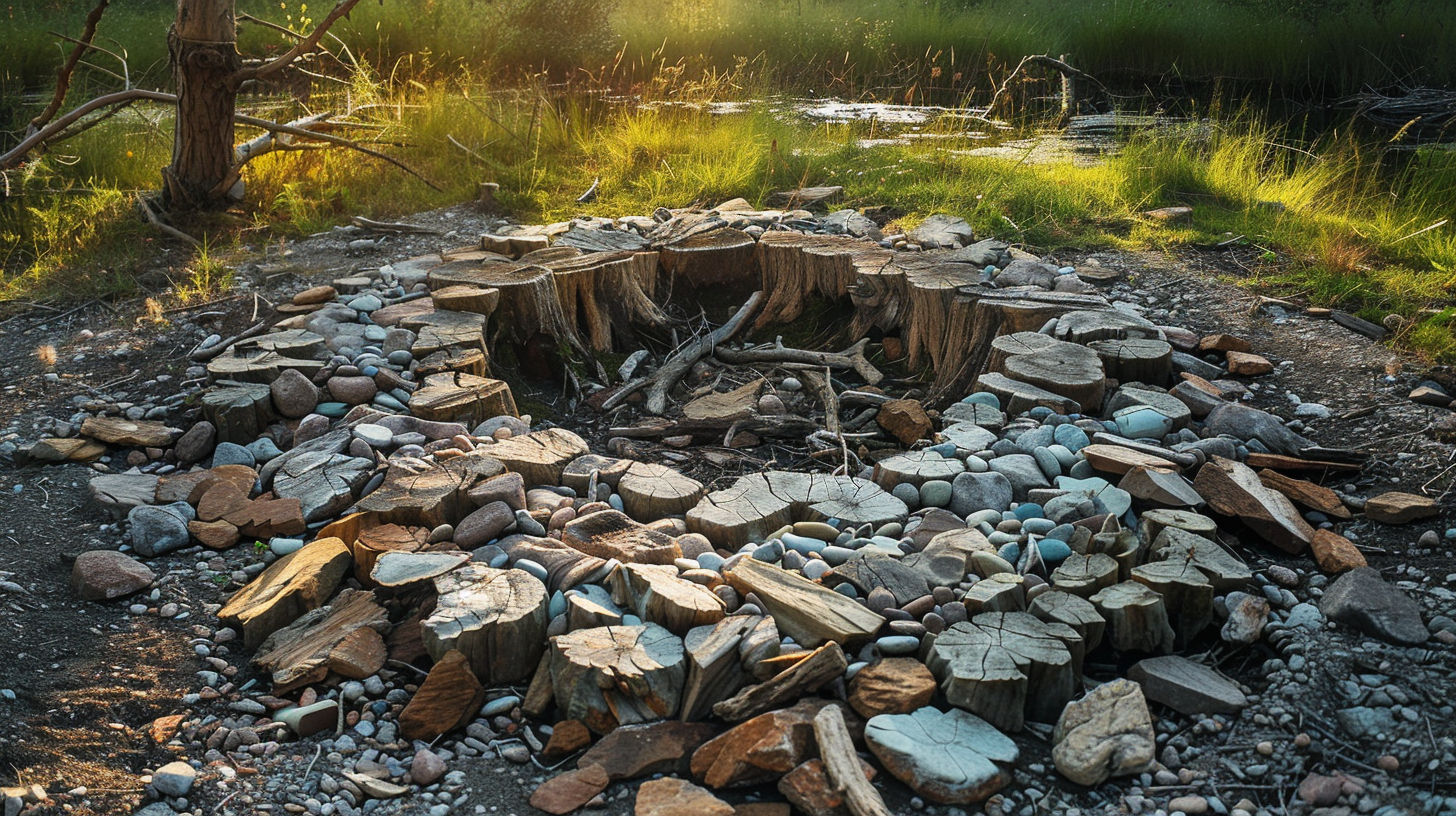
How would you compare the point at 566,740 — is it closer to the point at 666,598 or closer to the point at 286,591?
the point at 666,598

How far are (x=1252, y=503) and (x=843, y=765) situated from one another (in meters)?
1.69

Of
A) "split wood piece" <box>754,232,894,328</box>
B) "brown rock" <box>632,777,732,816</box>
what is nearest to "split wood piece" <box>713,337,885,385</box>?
"split wood piece" <box>754,232,894,328</box>

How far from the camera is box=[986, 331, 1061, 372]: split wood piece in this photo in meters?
4.01

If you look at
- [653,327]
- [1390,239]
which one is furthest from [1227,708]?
[1390,239]

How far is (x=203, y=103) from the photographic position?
576 cm

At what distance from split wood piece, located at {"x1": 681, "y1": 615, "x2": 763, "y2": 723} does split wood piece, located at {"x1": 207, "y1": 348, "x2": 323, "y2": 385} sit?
7.63 ft

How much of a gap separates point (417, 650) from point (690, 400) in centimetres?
198

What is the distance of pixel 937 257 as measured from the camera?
484 cm

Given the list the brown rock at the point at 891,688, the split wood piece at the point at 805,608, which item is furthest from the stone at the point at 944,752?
the split wood piece at the point at 805,608

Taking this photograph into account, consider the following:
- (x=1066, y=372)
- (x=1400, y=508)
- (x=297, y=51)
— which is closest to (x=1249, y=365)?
(x=1066, y=372)

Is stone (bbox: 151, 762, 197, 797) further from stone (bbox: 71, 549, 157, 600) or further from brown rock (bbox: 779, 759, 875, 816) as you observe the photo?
brown rock (bbox: 779, 759, 875, 816)

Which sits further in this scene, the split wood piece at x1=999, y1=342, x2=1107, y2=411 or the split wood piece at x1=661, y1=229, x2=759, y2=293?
the split wood piece at x1=661, y1=229, x2=759, y2=293

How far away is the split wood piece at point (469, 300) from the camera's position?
14.2 feet

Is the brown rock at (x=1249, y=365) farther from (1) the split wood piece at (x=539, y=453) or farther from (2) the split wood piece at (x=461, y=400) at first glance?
(2) the split wood piece at (x=461, y=400)
